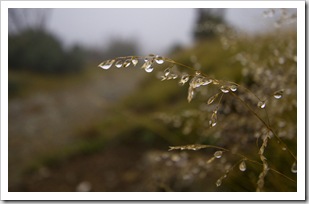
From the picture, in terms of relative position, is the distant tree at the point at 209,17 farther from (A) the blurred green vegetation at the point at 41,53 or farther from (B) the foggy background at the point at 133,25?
(A) the blurred green vegetation at the point at 41,53

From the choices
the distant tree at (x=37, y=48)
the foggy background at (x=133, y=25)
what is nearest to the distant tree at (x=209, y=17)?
the foggy background at (x=133, y=25)

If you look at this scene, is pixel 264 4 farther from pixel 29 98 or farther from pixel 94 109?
pixel 29 98

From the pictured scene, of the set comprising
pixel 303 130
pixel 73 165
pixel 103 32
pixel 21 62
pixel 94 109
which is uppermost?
pixel 103 32

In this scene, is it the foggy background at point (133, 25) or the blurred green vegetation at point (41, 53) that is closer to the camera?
the foggy background at point (133, 25)

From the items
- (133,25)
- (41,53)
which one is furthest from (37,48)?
(133,25)

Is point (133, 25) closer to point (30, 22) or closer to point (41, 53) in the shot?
point (30, 22)

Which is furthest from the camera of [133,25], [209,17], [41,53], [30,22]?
A: [41,53]

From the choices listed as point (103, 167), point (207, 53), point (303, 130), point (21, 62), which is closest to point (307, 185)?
point (303, 130)

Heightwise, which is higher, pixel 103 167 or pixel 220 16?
pixel 220 16

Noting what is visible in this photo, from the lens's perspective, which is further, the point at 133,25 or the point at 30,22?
the point at 30,22

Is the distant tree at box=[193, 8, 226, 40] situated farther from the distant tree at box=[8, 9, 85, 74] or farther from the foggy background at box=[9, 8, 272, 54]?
the distant tree at box=[8, 9, 85, 74]

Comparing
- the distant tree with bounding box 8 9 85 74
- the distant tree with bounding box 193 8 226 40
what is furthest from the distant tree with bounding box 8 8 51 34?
the distant tree with bounding box 193 8 226 40
